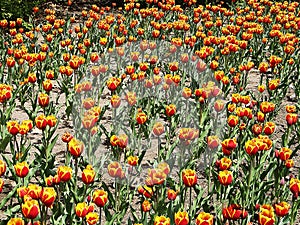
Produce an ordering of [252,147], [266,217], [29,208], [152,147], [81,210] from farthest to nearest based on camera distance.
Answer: [152,147]
[252,147]
[81,210]
[266,217]
[29,208]

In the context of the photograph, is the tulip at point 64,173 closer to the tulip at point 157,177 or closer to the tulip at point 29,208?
the tulip at point 29,208

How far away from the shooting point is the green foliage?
27.5 ft

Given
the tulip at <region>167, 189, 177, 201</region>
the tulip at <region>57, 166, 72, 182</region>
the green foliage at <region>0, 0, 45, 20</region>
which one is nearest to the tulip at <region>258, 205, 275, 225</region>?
the tulip at <region>167, 189, 177, 201</region>

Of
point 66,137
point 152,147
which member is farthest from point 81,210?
point 152,147

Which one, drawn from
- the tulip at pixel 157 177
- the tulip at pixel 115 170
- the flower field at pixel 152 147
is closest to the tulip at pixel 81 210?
the flower field at pixel 152 147

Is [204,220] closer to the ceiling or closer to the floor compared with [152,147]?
closer to the ceiling

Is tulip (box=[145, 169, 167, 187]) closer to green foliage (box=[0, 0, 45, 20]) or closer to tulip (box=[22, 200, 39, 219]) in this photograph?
tulip (box=[22, 200, 39, 219])

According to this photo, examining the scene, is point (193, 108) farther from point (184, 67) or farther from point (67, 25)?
point (67, 25)

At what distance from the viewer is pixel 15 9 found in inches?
344

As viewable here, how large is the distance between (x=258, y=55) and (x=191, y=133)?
13.1 ft

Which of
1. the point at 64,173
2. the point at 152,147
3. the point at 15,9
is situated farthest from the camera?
the point at 15,9

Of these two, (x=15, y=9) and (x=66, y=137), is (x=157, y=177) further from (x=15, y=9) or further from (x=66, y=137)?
(x=15, y=9)

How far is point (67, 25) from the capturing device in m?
8.48

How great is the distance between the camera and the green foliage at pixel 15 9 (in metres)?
8.39
